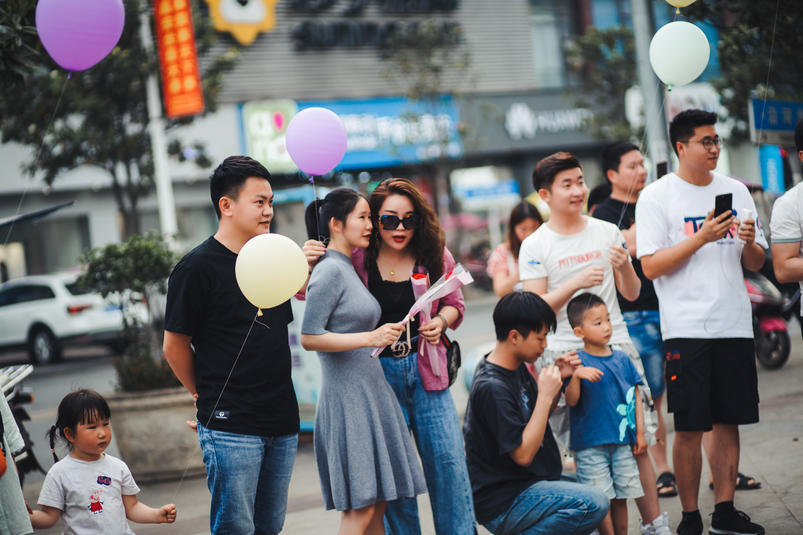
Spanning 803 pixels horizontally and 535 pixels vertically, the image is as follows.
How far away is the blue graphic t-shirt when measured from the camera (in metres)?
4.08

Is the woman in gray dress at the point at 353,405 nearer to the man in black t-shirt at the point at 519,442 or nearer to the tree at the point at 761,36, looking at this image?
the man in black t-shirt at the point at 519,442

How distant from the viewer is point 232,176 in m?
3.43

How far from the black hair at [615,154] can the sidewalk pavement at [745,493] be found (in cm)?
202

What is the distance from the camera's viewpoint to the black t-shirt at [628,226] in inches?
207

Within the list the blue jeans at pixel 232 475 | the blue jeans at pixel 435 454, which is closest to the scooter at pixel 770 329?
the blue jeans at pixel 435 454

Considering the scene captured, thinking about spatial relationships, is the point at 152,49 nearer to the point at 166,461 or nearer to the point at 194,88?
the point at 194,88

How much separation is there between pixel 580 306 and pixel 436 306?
29.7 inches

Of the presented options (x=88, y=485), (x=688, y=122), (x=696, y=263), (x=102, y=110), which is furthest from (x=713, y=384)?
(x=102, y=110)

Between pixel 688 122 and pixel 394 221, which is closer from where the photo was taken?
pixel 394 221

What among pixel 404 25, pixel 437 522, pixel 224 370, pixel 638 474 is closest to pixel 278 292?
pixel 224 370

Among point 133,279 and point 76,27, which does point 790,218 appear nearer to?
point 76,27

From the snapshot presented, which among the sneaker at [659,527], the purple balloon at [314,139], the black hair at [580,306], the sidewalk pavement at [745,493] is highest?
the purple balloon at [314,139]

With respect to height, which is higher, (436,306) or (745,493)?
(436,306)

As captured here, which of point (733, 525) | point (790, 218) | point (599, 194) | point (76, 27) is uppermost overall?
point (76, 27)
